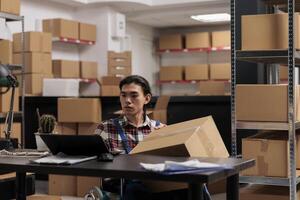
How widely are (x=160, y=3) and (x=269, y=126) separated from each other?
5214 millimetres

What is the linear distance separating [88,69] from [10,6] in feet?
9.77

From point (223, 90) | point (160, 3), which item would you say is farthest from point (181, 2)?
point (223, 90)

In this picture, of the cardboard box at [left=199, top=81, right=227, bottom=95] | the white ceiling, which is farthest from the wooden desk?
the white ceiling

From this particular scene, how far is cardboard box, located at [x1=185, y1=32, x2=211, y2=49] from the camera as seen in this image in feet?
32.0

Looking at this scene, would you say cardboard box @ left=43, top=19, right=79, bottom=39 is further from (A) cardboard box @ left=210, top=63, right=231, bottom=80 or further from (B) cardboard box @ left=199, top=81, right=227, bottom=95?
(A) cardboard box @ left=210, top=63, right=231, bottom=80

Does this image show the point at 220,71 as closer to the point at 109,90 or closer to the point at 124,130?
the point at 109,90

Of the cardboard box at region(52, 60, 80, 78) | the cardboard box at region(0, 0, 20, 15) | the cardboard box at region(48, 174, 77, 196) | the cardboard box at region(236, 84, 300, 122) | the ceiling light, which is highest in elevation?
the ceiling light

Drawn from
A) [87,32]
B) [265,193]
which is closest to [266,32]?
[265,193]

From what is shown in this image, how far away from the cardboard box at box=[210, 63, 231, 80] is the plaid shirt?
650cm

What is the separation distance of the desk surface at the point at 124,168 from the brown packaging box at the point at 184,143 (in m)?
0.06

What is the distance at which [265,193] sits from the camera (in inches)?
138

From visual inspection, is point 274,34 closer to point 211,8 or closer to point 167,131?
point 167,131

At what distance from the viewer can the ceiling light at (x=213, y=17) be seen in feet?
29.2

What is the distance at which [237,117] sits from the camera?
3.44 metres
